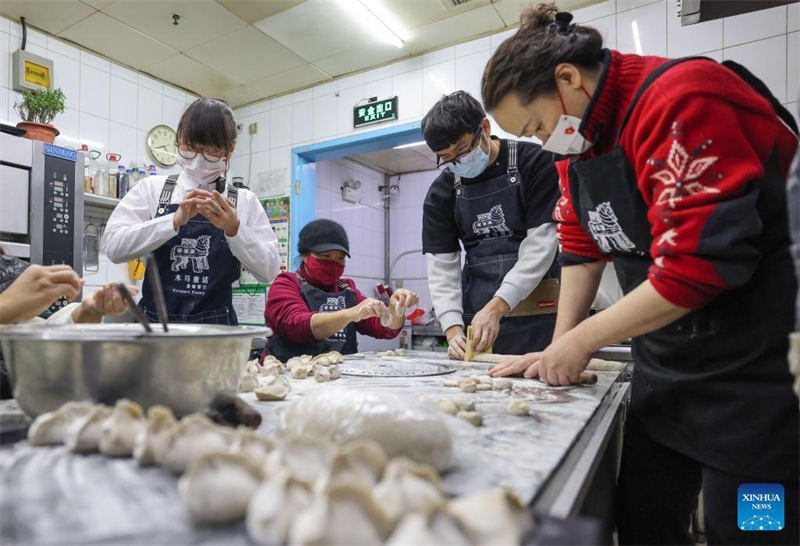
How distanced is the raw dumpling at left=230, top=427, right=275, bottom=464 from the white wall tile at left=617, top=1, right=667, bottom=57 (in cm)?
307

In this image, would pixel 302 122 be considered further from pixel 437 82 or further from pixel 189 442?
pixel 189 442

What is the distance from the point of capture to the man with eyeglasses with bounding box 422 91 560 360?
1.80 meters

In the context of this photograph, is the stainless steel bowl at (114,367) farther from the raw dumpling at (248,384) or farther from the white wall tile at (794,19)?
the white wall tile at (794,19)

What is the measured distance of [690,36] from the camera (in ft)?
8.92

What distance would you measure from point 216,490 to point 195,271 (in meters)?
1.61

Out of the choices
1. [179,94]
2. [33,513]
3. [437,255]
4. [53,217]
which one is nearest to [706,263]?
[33,513]

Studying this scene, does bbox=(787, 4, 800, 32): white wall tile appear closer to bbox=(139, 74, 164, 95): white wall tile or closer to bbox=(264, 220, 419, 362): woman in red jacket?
bbox=(264, 220, 419, 362): woman in red jacket

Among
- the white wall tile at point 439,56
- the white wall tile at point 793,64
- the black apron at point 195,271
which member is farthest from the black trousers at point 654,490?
the white wall tile at point 439,56

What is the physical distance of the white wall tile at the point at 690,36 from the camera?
2664mm

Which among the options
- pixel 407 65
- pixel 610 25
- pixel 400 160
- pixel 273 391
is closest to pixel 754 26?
pixel 610 25

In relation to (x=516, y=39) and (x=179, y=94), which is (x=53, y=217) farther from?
(x=516, y=39)

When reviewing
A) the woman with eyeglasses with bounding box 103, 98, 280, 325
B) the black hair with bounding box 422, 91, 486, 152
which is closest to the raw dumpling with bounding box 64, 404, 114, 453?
the woman with eyeglasses with bounding box 103, 98, 280, 325

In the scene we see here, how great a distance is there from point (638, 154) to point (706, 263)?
9.2 inches

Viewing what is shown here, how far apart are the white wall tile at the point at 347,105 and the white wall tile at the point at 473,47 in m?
0.81
